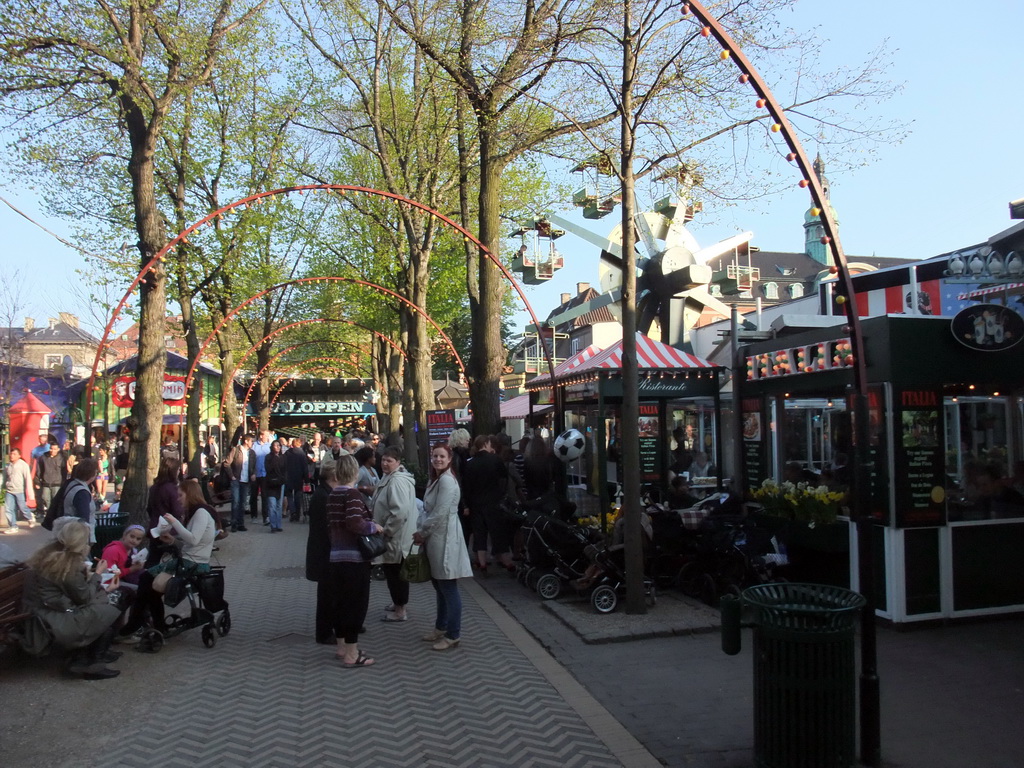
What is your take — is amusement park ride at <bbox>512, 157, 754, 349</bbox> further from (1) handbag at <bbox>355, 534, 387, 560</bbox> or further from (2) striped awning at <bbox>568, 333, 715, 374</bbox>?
(1) handbag at <bbox>355, 534, 387, 560</bbox>

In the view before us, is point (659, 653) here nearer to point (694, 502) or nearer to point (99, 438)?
point (694, 502)

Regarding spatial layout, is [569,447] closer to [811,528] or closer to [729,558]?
[729,558]

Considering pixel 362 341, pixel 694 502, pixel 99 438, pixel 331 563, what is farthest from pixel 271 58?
pixel 362 341

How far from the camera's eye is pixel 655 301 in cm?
1808

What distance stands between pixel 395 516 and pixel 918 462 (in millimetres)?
4826

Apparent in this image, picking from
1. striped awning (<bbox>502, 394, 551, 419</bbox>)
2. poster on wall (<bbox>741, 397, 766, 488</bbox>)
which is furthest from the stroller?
striped awning (<bbox>502, 394, 551, 419</bbox>)

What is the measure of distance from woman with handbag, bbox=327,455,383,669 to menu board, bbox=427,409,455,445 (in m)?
9.71

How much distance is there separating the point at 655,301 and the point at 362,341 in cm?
3490

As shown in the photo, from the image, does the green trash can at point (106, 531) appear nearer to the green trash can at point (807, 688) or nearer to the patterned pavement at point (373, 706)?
the patterned pavement at point (373, 706)

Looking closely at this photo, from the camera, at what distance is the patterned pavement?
5.15 metres

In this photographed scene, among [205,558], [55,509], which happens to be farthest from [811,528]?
[55,509]

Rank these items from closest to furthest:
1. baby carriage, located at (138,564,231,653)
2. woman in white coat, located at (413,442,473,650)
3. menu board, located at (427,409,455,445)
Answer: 1. woman in white coat, located at (413,442,473,650)
2. baby carriage, located at (138,564,231,653)
3. menu board, located at (427,409,455,445)

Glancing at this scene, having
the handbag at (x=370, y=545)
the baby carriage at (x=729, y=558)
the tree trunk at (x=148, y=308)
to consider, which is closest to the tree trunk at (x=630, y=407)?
the baby carriage at (x=729, y=558)

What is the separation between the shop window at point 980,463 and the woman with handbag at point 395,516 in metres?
5.07
